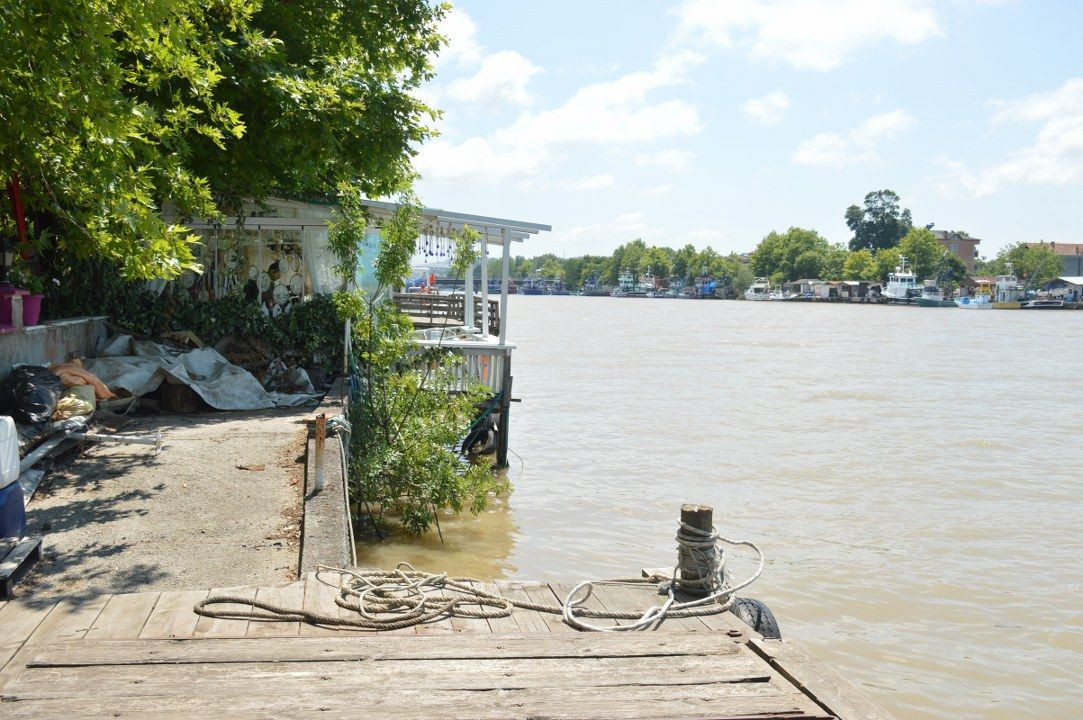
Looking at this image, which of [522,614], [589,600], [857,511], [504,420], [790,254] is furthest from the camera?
[790,254]

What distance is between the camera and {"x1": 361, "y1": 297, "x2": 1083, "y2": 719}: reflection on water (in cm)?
860

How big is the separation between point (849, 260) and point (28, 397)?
140m

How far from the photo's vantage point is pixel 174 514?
7289 mm

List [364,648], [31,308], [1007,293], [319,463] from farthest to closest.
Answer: [1007,293] < [31,308] < [319,463] < [364,648]

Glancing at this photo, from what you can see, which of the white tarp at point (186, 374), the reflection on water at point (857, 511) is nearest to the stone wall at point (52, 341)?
the white tarp at point (186, 374)

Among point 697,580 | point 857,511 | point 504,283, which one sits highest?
point 504,283

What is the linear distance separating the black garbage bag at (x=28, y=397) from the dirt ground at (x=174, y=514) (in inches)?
21.0

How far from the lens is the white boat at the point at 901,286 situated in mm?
120688

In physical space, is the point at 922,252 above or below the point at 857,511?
above

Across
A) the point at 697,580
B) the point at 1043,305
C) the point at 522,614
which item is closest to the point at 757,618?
the point at 697,580

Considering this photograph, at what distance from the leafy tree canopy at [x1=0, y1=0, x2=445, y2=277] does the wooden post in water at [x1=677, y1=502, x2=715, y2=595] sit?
4.62 meters

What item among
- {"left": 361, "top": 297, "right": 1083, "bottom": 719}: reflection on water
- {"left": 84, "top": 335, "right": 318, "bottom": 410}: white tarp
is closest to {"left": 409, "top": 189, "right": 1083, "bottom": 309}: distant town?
{"left": 361, "top": 297, "right": 1083, "bottom": 719}: reflection on water

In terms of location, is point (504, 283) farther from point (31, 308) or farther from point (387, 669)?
point (387, 669)

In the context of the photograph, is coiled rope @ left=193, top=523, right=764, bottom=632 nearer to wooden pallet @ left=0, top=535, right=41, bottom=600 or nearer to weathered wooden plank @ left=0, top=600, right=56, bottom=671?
weathered wooden plank @ left=0, top=600, right=56, bottom=671
